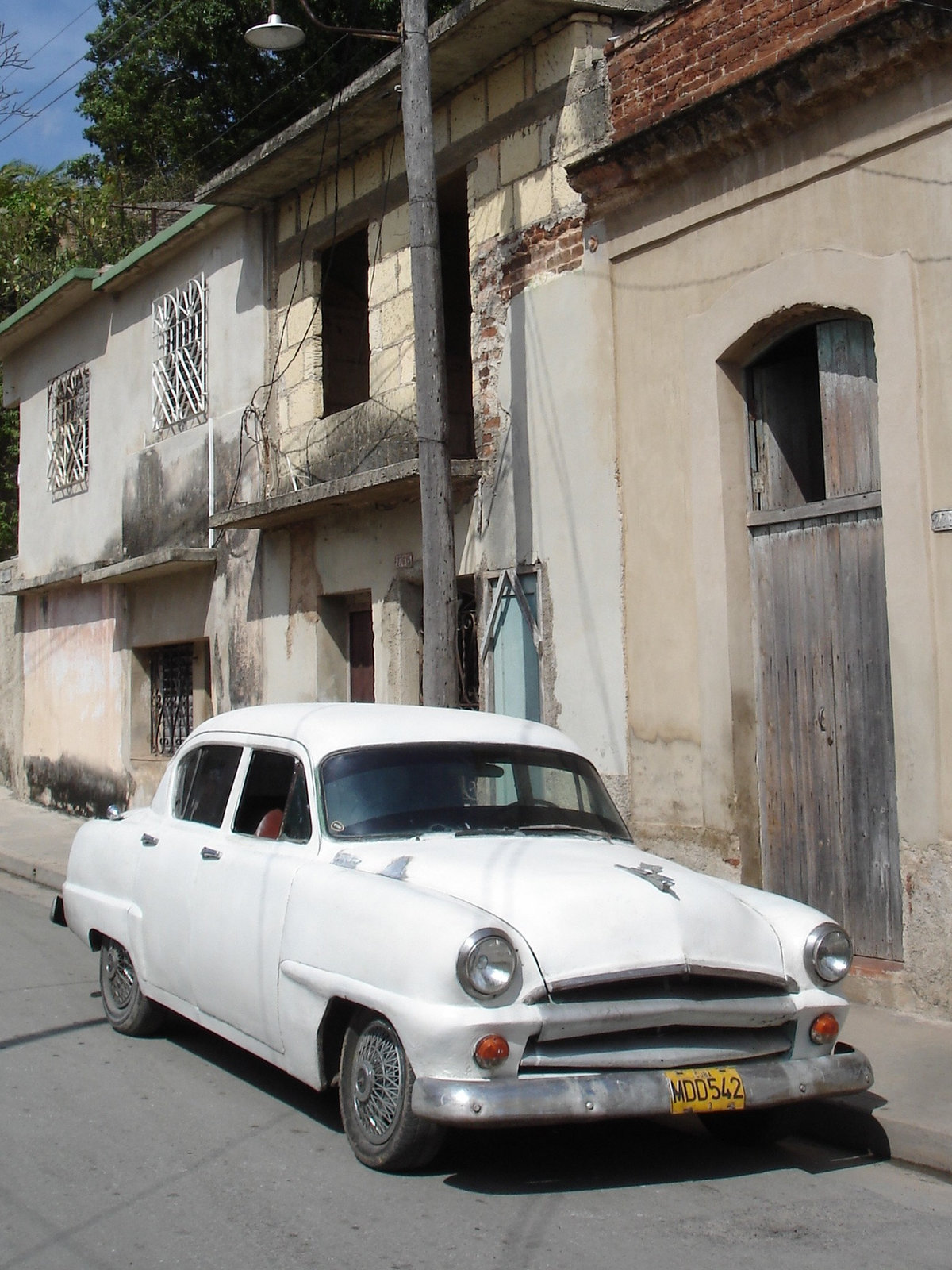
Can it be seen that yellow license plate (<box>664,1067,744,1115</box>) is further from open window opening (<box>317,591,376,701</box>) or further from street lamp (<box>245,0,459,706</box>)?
open window opening (<box>317,591,376,701</box>)

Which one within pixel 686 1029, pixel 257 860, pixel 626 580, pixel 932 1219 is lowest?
pixel 932 1219

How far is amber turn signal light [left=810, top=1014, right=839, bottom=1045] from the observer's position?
15.4ft

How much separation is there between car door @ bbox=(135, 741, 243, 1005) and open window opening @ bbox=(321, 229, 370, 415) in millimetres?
7411

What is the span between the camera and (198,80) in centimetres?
2342

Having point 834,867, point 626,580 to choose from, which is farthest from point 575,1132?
point 626,580

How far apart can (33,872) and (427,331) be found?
270 inches

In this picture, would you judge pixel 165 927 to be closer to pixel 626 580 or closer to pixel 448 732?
pixel 448 732

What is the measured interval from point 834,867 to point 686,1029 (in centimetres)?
346

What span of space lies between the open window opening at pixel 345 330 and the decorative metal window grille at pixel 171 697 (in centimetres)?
364

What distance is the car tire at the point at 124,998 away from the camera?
648 centimetres

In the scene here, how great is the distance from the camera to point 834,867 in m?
7.70

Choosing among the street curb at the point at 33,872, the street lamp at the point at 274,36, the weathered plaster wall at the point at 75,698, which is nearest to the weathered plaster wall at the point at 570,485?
the street lamp at the point at 274,36

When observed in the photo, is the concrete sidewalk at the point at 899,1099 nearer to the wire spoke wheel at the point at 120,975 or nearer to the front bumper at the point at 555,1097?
the front bumper at the point at 555,1097

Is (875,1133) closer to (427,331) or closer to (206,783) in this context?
(206,783)
